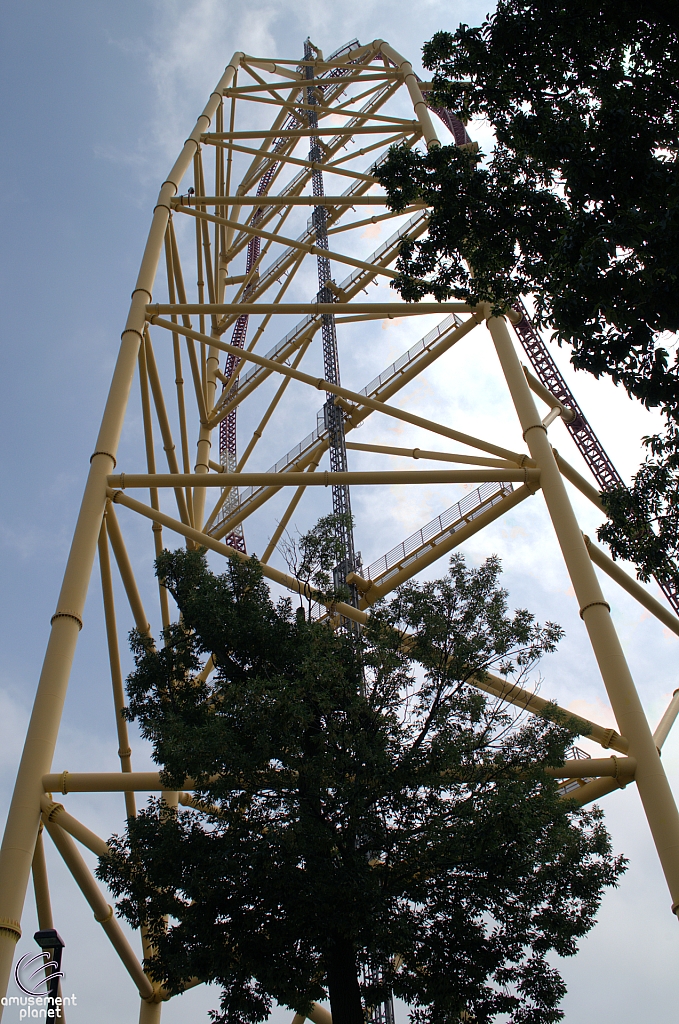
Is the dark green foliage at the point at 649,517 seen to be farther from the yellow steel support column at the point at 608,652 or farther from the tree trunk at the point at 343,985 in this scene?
the tree trunk at the point at 343,985

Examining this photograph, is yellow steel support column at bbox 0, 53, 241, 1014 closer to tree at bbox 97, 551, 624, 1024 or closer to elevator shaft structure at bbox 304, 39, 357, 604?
tree at bbox 97, 551, 624, 1024

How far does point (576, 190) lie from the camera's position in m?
7.49

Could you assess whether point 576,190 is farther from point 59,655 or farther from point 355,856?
point 59,655

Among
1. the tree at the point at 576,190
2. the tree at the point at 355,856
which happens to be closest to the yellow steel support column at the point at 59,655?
the tree at the point at 355,856

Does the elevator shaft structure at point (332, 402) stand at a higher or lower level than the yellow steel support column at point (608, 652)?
higher

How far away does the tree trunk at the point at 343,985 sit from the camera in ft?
23.6

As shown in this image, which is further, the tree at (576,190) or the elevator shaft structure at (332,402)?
the elevator shaft structure at (332,402)

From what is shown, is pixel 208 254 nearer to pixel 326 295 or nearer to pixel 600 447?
pixel 326 295

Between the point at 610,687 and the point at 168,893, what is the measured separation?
5213 millimetres

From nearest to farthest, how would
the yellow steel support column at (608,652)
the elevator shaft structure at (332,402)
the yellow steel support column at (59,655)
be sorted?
the yellow steel support column at (59,655), the yellow steel support column at (608,652), the elevator shaft structure at (332,402)

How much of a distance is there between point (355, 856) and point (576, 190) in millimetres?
6154

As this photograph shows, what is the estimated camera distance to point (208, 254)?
19.0 meters

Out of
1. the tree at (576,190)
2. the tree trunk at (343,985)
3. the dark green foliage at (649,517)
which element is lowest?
the tree trunk at (343,985)

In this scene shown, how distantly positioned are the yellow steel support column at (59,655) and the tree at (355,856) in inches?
41.0
